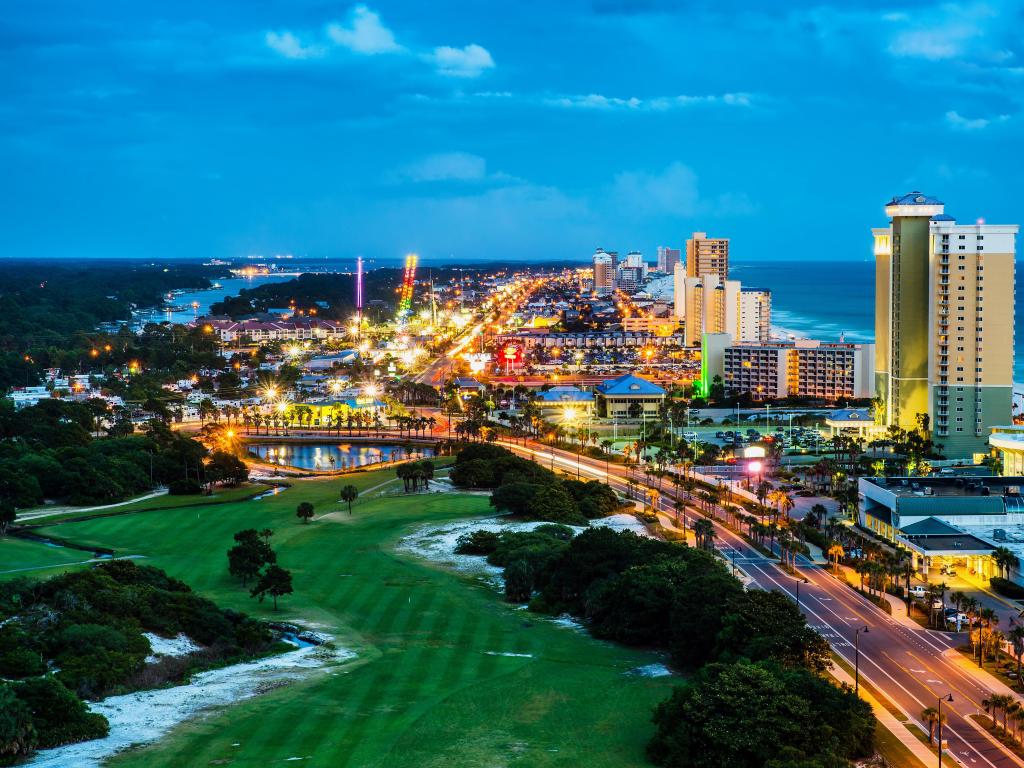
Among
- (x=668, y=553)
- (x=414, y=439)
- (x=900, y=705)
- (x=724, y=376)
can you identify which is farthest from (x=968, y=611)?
(x=724, y=376)

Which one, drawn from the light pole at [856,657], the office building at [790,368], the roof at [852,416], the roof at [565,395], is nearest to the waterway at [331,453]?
the roof at [565,395]

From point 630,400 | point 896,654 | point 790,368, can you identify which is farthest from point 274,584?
point 790,368

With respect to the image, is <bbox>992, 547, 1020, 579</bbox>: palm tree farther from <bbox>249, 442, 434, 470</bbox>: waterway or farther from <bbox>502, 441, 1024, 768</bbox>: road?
<bbox>249, 442, 434, 470</bbox>: waterway

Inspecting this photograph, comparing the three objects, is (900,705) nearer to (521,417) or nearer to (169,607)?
(169,607)

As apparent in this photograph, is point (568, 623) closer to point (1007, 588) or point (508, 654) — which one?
point (508, 654)

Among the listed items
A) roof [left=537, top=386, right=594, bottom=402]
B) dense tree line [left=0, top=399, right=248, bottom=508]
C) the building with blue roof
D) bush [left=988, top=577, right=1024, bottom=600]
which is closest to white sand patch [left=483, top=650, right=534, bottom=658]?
bush [left=988, top=577, right=1024, bottom=600]

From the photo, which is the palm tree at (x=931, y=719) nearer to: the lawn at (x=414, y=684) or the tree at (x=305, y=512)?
the lawn at (x=414, y=684)
